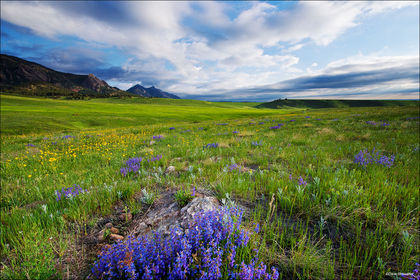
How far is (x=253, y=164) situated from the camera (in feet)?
18.2

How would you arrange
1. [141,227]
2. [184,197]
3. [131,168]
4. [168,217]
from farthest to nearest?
[131,168] < [184,197] < [168,217] < [141,227]

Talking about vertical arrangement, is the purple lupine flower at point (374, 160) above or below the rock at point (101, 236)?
above

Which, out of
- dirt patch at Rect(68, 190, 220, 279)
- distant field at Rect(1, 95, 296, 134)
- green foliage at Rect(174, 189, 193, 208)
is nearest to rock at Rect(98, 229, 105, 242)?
dirt patch at Rect(68, 190, 220, 279)

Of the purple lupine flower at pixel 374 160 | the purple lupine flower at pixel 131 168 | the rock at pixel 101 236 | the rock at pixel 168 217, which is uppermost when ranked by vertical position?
the purple lupine flower at pixel 374 160

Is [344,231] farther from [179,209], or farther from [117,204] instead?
[117,204]

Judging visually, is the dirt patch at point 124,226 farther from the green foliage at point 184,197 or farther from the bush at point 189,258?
the bush at point 189,258

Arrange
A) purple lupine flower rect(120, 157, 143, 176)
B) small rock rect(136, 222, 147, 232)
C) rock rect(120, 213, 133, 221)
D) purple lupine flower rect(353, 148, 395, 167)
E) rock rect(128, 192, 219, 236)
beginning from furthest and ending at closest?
purple lupine flower rect(120, 157, 143, 176), purple lupine flower rect(353, 148, 395, 167), rock rect(120, 213, 133, 221), small rock rect(136, 222, 147, 232), rock rect(128, 192, 219, 236)

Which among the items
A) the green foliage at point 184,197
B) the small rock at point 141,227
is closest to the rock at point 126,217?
the small rock at point 141,227

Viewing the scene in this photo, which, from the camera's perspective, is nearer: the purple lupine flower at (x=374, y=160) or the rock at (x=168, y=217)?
the rock at (x=168, y=217)

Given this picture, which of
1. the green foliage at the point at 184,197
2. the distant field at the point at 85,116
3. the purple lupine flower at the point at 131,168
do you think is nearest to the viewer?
the green foliage at the point at 184,197

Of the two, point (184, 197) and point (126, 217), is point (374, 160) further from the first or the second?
point (126, 217)

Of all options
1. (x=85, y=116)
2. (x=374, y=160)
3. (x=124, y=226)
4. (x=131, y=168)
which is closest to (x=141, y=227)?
(x=124, y=226)

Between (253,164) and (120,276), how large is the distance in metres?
4.52

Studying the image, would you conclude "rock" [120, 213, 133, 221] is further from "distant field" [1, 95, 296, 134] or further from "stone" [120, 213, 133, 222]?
"distant field" [1, 95, 296, 134]
